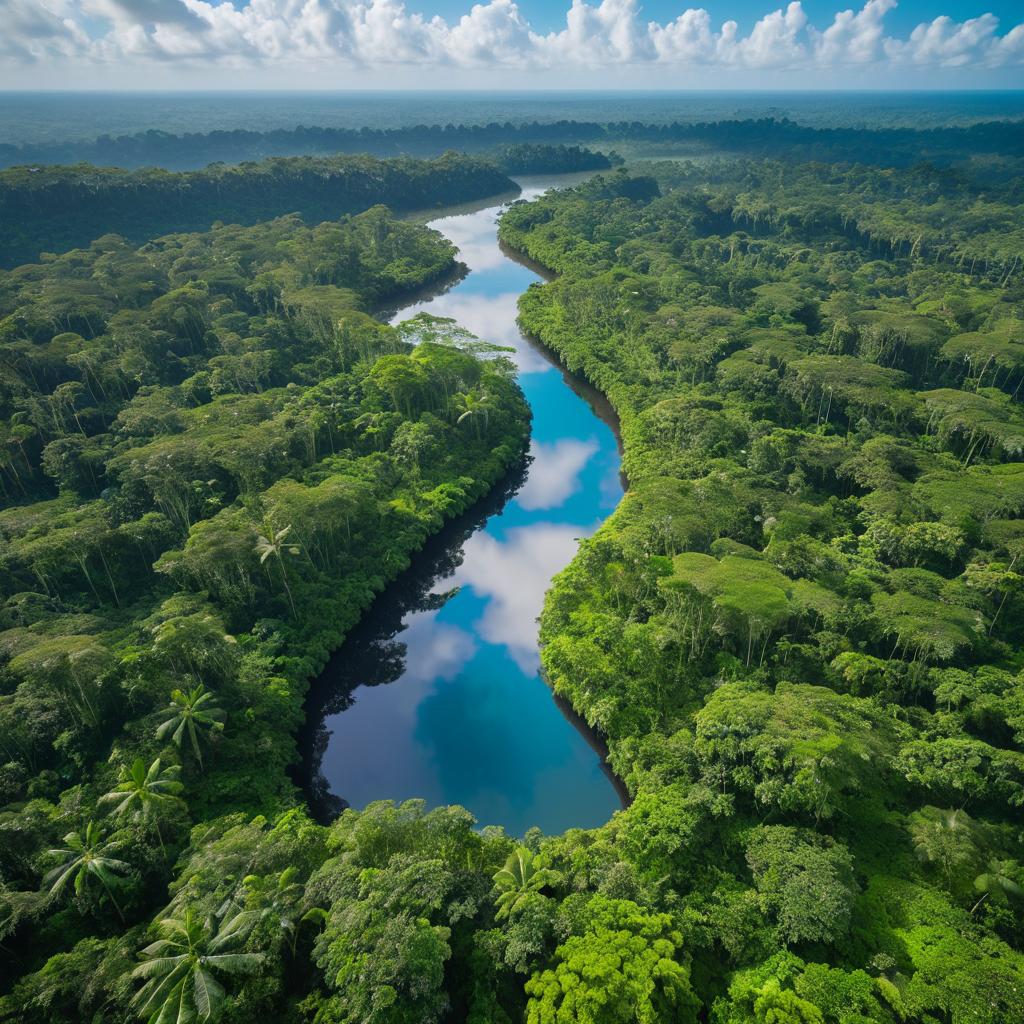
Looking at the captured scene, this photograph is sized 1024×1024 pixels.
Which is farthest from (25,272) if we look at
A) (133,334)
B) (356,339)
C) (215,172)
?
(215,172)

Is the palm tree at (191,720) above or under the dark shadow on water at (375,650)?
above

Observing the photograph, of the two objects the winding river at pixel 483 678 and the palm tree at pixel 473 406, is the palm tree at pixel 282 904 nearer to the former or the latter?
the winding river at pixel 483 678

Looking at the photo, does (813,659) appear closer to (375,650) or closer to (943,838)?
(943,838)

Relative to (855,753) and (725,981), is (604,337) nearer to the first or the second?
(855,753)

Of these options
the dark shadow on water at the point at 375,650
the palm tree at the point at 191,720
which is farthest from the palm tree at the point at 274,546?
the palm tree at the point at 191,720

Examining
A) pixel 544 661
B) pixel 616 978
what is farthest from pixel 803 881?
pixel 544 661

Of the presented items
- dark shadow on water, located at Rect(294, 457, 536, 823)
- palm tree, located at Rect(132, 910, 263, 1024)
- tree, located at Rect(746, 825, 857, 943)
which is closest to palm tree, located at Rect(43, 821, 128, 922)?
palm tree, located at Rect(132, 910, 263, 1024)
